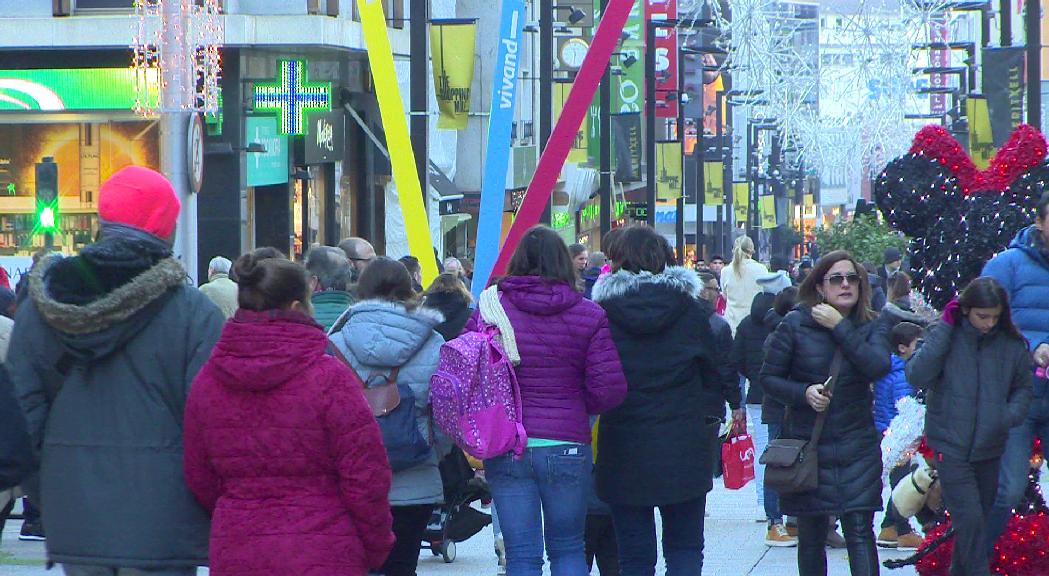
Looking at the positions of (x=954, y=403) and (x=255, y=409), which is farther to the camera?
(x=954, y=403)

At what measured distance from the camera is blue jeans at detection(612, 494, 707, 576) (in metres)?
7.13

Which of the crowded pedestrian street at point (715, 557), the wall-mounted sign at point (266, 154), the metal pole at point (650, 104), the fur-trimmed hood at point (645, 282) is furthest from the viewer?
the metal pole at point (650, 104)

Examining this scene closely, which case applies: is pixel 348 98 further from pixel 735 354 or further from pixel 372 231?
pixel 735 354

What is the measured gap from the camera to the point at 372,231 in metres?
31.5

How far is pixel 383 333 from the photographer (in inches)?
270

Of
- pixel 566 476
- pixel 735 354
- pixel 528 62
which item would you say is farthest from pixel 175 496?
pixel 528 62

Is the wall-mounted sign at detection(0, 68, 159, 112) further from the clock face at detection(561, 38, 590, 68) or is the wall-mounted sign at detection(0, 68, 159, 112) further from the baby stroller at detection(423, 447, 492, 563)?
the baby stroller at detection(423, 447, 492, 563)

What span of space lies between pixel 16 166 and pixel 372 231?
333 inches

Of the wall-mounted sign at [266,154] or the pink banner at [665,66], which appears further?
the pink banner at [665,66]

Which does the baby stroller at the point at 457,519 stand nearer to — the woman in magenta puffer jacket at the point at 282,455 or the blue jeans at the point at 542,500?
the blue jeans at the point at 542,500

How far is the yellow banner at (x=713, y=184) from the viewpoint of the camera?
5275 centimetres

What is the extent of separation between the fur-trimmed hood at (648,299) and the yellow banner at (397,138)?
4.56 m

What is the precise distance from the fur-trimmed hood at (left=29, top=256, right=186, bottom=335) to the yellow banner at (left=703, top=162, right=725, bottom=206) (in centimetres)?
4806

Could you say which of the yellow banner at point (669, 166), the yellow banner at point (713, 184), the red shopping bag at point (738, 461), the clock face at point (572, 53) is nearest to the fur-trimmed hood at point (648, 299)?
the red shopping bag at point (738, 461)
